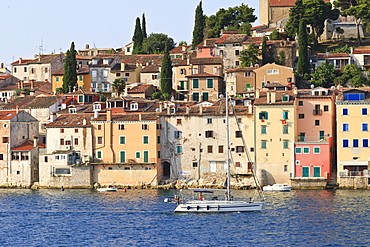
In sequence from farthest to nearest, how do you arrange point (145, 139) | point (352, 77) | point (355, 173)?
1. point (352, 77)
2. point (145, 139)
3. point (355, 173)

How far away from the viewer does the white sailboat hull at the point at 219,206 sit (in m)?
61.9

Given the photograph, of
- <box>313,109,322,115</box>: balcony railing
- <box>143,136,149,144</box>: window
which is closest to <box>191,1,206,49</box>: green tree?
<box>143,136,149,144</box>: window

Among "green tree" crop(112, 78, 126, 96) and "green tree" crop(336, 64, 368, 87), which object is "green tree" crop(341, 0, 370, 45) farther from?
"green tree" crop(112, 78, 126, 96)

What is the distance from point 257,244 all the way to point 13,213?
2279cm

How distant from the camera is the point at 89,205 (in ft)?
222

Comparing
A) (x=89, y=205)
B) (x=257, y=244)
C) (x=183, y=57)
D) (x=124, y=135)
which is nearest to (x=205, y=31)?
(x=183, y=57)

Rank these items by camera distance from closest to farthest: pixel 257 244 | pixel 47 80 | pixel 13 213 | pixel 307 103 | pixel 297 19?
pixel 257 244 < pixel 13 213 < pixel 307 103 < pixel 297 19 < pixel 47 80

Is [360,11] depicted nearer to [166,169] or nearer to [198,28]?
[198,28]

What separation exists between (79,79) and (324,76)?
3249 cm

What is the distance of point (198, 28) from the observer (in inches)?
4444

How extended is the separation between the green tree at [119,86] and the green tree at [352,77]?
2519cm

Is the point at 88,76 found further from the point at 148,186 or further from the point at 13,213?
the point at 13,213

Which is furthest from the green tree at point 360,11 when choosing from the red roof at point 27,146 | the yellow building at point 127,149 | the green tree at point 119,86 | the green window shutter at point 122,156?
the red roof at point 27,146

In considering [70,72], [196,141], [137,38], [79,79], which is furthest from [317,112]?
[137,38]
